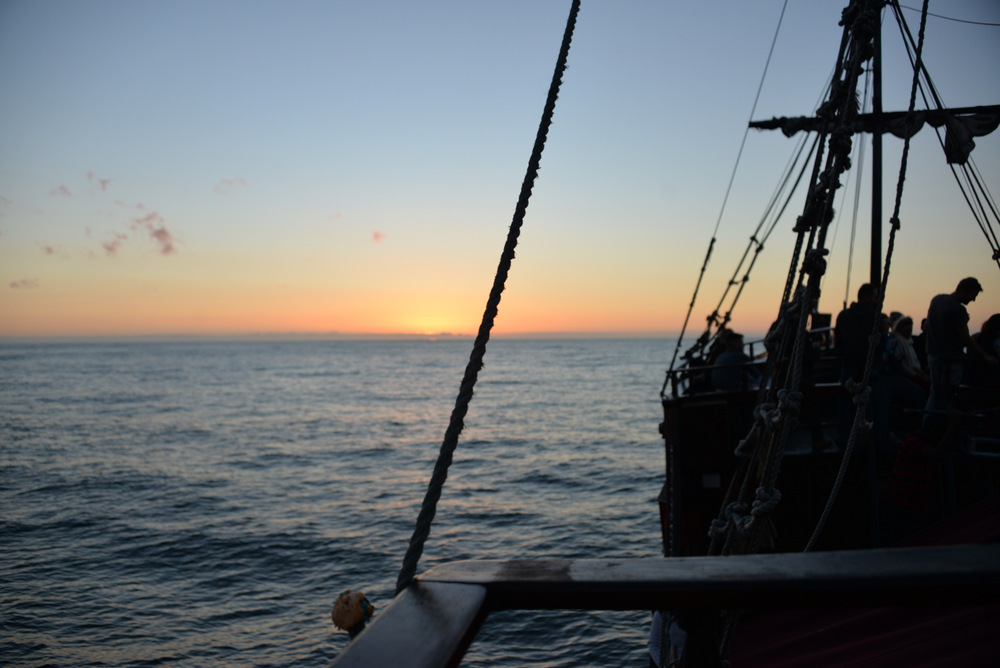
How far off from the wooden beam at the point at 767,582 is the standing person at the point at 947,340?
717cm

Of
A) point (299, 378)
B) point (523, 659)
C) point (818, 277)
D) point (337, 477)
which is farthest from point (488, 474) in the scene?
point (299, 378)

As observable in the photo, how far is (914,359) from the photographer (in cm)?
861

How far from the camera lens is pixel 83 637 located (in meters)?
11.1

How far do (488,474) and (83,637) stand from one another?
14449 mm

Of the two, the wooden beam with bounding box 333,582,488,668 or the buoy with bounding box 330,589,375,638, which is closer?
the wooden beam with bounding box 333,582,488,668

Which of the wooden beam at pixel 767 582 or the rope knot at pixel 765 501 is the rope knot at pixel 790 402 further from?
the wooden beam at pixel 767 582

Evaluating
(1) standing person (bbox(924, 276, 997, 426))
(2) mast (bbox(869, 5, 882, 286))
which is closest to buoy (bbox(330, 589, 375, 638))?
(1) standing person (bbox(924, 276, 997, 426))

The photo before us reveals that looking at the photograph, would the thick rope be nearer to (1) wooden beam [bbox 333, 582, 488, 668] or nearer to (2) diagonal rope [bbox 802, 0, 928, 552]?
(1) wooden beam [bbox 333, 582, 488, 668]

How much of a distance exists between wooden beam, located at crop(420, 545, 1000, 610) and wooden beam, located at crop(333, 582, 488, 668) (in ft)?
0.16

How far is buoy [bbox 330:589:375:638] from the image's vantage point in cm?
576

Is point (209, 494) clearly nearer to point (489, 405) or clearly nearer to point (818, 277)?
point (818, 277)

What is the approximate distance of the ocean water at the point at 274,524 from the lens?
1101 cm

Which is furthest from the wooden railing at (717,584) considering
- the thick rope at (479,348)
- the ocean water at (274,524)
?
the ocean water at (274,524)

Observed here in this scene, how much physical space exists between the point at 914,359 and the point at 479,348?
27.8 ft
